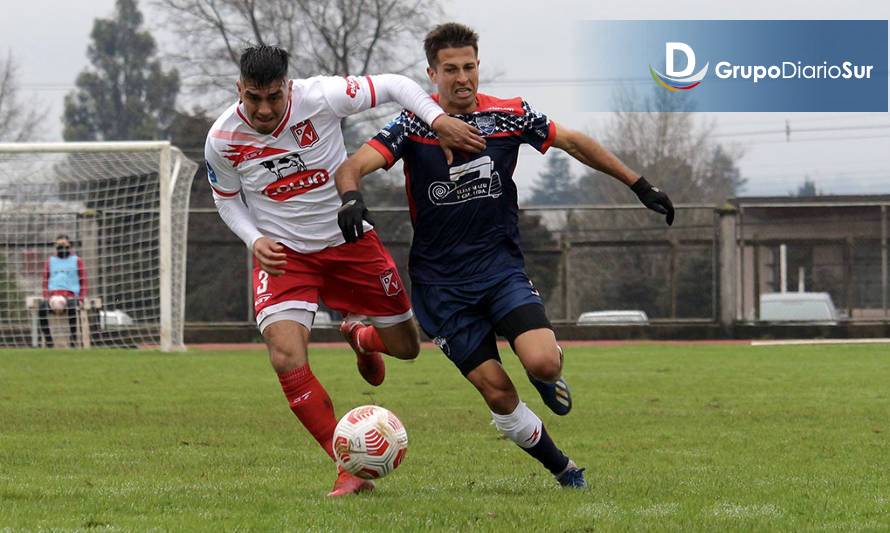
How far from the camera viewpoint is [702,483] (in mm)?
6273

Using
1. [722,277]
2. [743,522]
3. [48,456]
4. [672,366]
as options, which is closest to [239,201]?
[48,456]

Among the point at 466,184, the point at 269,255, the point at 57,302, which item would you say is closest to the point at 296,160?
the point at 269,255

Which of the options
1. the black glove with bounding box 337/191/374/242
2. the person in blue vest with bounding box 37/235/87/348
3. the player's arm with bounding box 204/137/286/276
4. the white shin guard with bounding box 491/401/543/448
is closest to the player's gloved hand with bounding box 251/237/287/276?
the player's arm with bounding box 204/137/286/276

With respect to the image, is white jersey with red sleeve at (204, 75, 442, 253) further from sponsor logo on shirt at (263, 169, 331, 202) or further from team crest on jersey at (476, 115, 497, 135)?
team crest on jersey at (476, 115, 497, 135)

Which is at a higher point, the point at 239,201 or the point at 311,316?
the point at 239,201

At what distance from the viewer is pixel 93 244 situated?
21.8 metres

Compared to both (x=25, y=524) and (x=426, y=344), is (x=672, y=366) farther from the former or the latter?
(x=25, y=524)

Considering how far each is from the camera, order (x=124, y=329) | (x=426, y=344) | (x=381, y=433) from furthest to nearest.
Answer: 1. (x=426, y=344)
2. (x=124, y=329)
3. (x=381, y=433)

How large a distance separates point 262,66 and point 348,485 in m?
1.97

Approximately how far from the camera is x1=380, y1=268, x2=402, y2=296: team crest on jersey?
713 centimetres

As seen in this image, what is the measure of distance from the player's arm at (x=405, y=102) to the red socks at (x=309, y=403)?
50.4 inches

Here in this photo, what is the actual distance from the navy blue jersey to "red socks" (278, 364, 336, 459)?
75 cm

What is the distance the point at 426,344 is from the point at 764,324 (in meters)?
6.29

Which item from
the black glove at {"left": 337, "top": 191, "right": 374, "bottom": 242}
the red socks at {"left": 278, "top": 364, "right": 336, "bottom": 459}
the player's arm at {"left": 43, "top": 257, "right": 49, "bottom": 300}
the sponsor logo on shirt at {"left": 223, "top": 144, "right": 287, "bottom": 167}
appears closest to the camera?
the black glove at {"left": 337, "top": 191, "right": 374, "bottom": 242}
